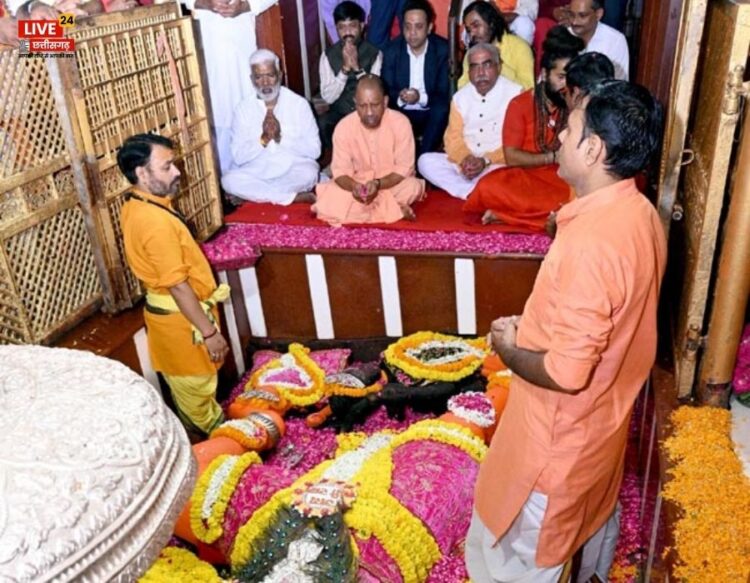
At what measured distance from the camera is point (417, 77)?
18.0ft

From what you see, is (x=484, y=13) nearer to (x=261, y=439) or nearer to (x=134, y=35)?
(x=134, y=35)

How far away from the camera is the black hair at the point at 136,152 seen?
301 centimetres

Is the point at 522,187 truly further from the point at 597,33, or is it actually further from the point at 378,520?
the point at 378,520

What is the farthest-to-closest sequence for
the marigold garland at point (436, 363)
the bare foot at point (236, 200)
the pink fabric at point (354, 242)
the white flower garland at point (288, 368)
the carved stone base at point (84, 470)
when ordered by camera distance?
1. the bare foot at point (236, 200)
2. the pink fabric at point (354, 242)
3. the white flower garland at point (288, 368)
4. the marigold garland at point (436, 363)
5. the carved stone base at point (84, 470)

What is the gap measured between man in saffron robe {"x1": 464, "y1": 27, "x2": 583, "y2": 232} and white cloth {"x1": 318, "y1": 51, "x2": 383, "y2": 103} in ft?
5.46

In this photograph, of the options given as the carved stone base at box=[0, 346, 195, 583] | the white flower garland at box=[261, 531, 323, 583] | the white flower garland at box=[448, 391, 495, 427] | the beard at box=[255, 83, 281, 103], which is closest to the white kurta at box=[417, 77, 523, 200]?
the beard at box=[255, 83, 281, 103]

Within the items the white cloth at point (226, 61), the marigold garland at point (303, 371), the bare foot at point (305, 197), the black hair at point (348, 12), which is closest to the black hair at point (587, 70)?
the marigold garland at point (303, 371)

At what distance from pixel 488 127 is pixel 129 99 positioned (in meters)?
2.44

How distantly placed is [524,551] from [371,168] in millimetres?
3277

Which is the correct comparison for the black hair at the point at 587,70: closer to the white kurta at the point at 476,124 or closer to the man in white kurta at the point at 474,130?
the man in white kurta at the point at 474,130

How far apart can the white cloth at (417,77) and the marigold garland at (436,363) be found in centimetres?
219

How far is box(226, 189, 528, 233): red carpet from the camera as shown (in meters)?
4.20

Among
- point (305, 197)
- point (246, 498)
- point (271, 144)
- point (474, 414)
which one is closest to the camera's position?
point (246, 498)

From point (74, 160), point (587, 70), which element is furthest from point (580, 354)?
point (74, 160)
